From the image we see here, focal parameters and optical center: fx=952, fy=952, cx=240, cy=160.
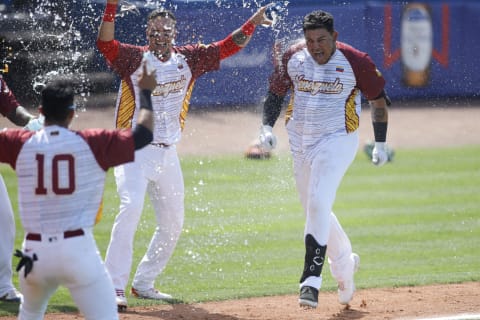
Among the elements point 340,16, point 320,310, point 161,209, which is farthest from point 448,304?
point 340,16

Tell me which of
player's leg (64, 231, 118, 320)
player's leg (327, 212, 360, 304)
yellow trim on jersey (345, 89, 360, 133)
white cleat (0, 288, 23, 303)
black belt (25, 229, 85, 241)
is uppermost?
yellow trim on jersey (345, 89, 360, 133)

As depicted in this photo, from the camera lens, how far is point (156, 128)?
6.96 meters

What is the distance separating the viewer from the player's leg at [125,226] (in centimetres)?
679

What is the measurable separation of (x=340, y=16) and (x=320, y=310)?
10.0m

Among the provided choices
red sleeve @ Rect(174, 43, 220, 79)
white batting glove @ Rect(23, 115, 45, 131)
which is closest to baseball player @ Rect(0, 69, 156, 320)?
white batting glove @ Rect(23, 115, 45, 131)

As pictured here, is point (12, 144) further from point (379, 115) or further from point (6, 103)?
point (379, 115)

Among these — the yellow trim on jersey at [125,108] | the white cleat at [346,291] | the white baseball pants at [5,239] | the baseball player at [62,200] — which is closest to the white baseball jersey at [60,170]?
the baseball player at [62,200]

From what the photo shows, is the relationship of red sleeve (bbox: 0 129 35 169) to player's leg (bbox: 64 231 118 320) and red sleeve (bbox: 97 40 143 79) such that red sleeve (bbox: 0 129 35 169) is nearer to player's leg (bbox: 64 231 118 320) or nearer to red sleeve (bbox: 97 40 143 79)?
player's leg (bbox: 64 231 118 320)

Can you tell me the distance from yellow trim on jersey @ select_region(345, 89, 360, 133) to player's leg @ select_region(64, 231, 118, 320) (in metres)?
2.65

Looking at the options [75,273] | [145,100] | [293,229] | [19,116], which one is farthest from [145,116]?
[293,229]

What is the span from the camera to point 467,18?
18.3 metres

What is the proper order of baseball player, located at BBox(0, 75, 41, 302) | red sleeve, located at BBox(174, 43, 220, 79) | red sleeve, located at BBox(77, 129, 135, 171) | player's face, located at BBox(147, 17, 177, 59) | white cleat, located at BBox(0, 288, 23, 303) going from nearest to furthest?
red sleeve, located at BBox(77, 129, 135, 171), player's face, located at BBox(147, 17, 177, 59), baseball player, located at BBox(0, 75, 41, 302), white cleat, located at BBox(0, 288, 23, 303), red sleeve, located at BBox(174, 43, 220, 79)

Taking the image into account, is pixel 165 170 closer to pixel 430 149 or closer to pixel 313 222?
pixel 313 222

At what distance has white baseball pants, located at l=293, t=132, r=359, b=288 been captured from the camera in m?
6.46
